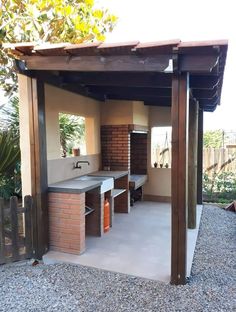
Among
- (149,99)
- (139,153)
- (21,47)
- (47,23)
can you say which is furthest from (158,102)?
(21,47)

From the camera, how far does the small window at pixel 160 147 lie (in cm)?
830

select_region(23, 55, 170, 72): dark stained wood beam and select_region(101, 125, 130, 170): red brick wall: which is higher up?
select_region(23, 55, 170, 72): dark stained wood beam

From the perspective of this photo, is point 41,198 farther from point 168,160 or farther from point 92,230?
point 168,160

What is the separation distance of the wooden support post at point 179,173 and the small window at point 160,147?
4940 millimetres

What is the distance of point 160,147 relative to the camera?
27.8 feet

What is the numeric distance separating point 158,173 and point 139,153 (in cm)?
86

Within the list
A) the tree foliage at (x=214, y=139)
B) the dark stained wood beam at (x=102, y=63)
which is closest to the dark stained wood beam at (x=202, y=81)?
the dark stained wood beam at (x=102, y=63)

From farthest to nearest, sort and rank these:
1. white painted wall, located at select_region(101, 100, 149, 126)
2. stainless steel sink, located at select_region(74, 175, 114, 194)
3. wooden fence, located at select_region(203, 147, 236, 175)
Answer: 1. wooden fence, located at select_region(203, 147, 236, 175)
2. white painted wall, located at select_region(101, 100, 149, 126)
3. stainless steel sink, located at select_region(74, 175, 114, 194)

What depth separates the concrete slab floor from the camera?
385 cm

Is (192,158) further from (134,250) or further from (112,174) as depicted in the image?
(134,250)

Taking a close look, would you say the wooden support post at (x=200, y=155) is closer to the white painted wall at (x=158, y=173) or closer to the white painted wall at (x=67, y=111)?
the white painted wall at (x=158, y=173)

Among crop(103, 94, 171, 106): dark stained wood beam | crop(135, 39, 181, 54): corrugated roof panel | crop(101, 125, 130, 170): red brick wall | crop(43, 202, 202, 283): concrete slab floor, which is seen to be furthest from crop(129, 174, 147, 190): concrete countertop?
crop(135, 39, 181, 54): corrugated roof panel

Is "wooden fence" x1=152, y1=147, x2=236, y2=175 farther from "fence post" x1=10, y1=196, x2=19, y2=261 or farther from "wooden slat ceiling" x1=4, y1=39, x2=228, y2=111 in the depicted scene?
"fence post" x1=10, y1=196, x2=19, y2=261

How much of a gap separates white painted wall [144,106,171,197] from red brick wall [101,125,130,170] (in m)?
1.58
